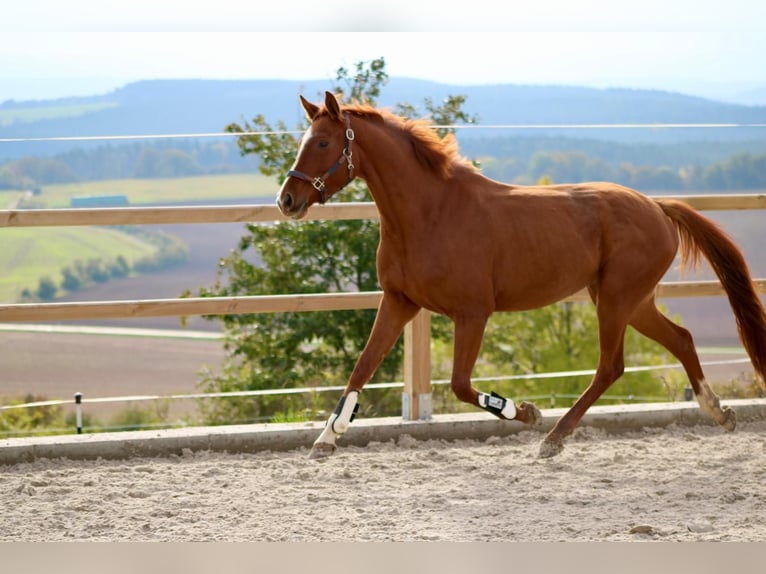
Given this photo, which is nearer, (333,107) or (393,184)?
(333,107)

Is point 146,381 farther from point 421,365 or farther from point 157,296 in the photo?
point 421,365

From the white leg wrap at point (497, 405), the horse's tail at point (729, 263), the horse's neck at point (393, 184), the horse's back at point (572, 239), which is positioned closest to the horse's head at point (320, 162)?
the horse's neck at point (393, 184)

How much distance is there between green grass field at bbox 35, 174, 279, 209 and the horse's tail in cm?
1855

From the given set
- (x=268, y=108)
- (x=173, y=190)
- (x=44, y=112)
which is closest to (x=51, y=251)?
(x=173, y=190)

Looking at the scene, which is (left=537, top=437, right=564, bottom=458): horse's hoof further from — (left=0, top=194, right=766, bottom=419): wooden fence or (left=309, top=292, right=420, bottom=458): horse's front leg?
(left=309, top=292, right=420, bottom=458): horse's front leg

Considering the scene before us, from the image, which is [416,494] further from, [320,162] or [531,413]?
[320,162]

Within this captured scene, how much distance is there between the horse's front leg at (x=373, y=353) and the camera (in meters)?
4.38

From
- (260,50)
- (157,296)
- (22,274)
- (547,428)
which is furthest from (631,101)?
(547,428)

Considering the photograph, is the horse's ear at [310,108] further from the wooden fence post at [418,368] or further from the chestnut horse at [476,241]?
the wooden fence post at [418,368]

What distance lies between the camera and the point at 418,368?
17.8 feet

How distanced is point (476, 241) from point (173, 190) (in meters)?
19.7

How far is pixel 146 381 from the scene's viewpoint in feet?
75.5

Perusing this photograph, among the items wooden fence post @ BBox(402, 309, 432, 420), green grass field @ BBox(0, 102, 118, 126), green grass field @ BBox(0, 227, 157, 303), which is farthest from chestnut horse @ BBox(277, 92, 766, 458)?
green grass field @ BBox(0, 102, 118, 126)

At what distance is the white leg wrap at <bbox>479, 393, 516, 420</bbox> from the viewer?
4438 millimetres
